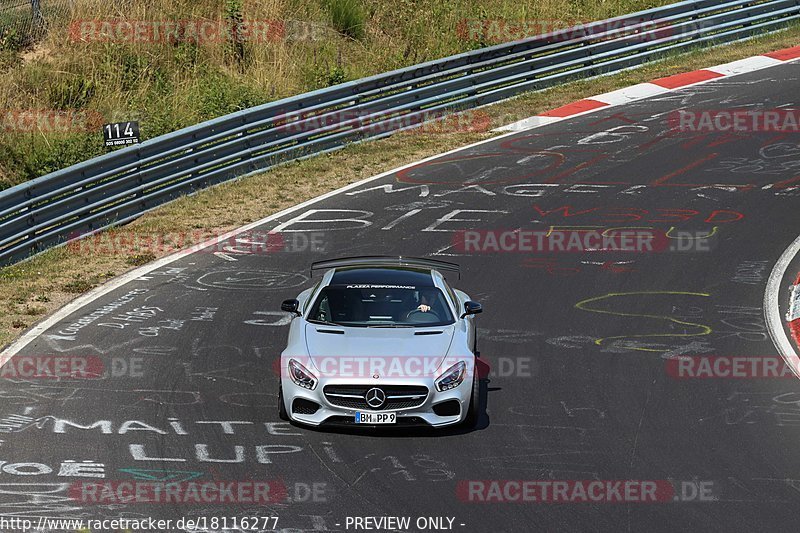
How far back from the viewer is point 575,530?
8289mm

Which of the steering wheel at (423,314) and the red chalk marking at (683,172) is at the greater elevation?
the red chalk marking at (683,172)

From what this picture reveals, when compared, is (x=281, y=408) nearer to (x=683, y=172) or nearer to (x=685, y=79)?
(x=683, y=172)

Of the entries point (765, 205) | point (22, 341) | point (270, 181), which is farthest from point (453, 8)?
point (22, 341)

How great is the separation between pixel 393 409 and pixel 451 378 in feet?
2.01

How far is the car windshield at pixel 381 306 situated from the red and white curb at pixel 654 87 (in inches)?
448

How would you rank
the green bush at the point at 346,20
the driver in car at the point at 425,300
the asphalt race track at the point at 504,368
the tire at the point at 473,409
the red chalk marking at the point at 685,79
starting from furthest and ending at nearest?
1. the green bush at the point at 346,20
2. the red chalk marking at the point at 685,79
3. the driver in car at the point at 425,300
4. the tire at the point at 473,409
5. the asphalt race track at the point at 504,368

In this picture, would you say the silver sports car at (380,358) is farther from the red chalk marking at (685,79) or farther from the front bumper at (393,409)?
the red chalk marking at (685,79)

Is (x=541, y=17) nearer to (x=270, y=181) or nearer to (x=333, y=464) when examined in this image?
(x=270, y=181)

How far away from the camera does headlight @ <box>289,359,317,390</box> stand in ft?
33.4

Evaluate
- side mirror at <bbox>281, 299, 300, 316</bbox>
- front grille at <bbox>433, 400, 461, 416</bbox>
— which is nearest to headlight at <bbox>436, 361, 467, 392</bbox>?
front grille at <bbox>433, 400, 461, 416</bbox>

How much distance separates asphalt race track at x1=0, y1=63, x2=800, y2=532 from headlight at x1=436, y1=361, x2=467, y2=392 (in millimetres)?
454

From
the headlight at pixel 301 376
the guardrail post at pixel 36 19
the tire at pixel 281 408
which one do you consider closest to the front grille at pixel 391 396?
the headlight at pixel 301 376

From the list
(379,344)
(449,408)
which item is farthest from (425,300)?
(449,408)

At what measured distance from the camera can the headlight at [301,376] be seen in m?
10.2
